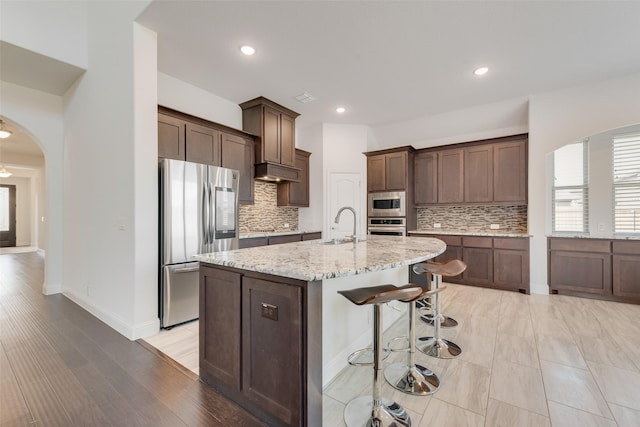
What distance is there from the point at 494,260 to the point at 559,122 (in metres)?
2.26

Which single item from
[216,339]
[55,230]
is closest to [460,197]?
[216,339]

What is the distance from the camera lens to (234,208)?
3361 millimetres

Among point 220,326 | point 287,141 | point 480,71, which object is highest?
point 480,71

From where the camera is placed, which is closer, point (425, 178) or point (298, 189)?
point (425, 178)

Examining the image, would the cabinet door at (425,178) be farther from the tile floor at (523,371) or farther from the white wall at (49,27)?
the white wall at (49,27)

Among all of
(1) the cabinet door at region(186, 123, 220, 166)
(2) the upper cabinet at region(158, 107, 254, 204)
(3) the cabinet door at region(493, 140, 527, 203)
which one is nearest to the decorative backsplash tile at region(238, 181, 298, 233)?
(2) the upper cabinet at region(158, 107, 254, 204)

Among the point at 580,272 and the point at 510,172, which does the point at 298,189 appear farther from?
the point at 580,272

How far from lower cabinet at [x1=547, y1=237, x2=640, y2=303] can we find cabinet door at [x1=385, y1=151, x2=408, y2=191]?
2.38 metres

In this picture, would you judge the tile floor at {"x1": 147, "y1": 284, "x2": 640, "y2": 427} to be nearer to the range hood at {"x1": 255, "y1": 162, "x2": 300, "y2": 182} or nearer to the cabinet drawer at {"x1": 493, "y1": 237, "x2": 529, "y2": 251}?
the cabinet drawer at {"x1": 493, "y1": 237, "x2": 529, "y2": 251}

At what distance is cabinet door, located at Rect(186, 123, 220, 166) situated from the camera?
337 cm

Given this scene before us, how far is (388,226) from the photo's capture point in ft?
16.6

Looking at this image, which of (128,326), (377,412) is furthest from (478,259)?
(128,326)

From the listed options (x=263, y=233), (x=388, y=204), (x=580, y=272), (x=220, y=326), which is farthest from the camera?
(x=388, y=204)

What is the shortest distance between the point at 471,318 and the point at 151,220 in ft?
11.8
